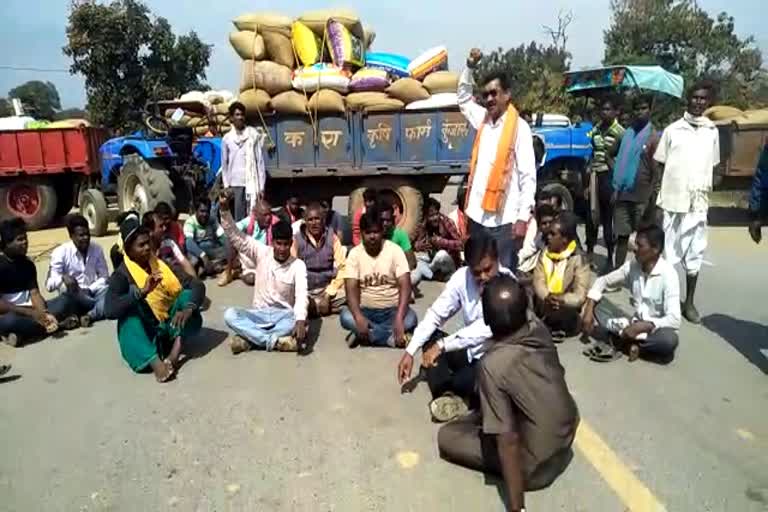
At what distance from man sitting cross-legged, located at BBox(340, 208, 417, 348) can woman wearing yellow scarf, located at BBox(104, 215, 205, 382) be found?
1.18 meters

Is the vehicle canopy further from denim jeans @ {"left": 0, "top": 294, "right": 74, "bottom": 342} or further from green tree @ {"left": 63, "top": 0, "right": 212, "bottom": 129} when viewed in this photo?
green tree @ {"left": 63, "top": 0, "right": 212, "bottom": 129}

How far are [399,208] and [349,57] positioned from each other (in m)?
1.96

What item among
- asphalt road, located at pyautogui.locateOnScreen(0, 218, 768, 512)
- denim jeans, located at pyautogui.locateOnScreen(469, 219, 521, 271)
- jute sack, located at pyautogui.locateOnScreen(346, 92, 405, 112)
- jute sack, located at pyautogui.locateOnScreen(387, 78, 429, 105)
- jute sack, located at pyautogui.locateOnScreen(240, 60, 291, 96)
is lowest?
asphalt road, located at pyautogui.locateOnScreen(0, 218, 768, 512)

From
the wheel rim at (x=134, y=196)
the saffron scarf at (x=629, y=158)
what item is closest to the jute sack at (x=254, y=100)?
the wheel rim at (x=134, y=196)

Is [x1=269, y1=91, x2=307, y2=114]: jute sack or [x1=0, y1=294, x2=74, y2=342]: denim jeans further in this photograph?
[x1=269, y1=91, x2=307, y2=114]: jute sack

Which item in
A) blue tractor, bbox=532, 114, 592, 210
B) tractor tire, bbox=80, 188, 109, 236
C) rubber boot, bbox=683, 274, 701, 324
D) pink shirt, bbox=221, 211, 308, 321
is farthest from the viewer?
tractor tire, bbox=80, 188, 109, 236

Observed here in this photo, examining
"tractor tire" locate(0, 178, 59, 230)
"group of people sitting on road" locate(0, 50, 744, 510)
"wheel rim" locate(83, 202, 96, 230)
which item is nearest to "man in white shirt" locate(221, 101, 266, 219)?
"group of people sitting on road" locate(0, 50, 744, 510)

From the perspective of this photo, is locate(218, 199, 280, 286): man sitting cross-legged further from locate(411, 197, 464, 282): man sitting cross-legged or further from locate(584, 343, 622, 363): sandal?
locate(584, 343, 622, 363): sandal

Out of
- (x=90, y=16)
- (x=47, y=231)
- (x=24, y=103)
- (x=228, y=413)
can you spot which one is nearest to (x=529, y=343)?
(x=228, y=413)

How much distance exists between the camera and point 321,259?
5734mm

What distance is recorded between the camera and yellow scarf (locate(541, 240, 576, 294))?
15.4 feet

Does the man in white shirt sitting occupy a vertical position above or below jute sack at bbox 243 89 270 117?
below

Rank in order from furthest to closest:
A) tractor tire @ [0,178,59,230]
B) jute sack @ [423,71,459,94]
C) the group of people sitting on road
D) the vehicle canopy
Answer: tractor tire @ [0,178,59,230] → the vehicle canopy → jute sack @ [423,71,459,94] → the group of people sitting on road

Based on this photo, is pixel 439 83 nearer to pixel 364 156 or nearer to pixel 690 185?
pixel 364 156
